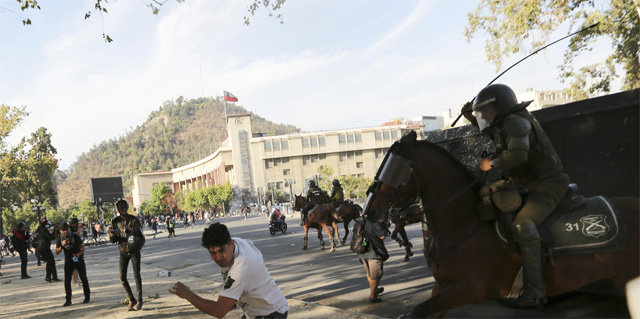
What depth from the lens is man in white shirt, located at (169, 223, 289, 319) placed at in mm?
3232

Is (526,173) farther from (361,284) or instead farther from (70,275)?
(70,275)

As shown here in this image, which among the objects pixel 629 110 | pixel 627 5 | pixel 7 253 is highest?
pixel 627 5

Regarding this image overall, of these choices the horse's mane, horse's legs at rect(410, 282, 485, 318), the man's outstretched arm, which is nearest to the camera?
the man's outstretched arm

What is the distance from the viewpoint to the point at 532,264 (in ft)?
12.5

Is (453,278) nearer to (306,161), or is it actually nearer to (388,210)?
(388,210)

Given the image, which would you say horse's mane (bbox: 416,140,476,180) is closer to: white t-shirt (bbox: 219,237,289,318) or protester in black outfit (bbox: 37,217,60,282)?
white t-shirt (bbox: 219,237,289,318)

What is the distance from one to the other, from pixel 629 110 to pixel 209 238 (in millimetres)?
4946

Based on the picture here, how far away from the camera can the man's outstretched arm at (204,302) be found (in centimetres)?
309

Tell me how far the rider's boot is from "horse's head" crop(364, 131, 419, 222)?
97cm

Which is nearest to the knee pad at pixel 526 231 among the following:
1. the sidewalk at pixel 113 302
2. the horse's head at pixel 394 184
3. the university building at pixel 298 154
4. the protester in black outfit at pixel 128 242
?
the horse's head at pixel 394 184

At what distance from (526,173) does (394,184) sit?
1.18m

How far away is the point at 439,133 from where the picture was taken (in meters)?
8.38

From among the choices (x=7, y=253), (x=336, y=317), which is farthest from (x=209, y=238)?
(x=7, y=253)

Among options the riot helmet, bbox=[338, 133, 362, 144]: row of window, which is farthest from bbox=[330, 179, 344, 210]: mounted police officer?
bbox=[338, 133, 362, 144]: row of window
